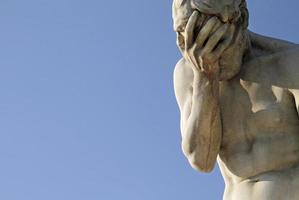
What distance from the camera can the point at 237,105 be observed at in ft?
25.0

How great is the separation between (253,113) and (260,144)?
0.31 metres

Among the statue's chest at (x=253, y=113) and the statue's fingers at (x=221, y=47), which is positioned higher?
the statue's fingers at (x=221, y=47)

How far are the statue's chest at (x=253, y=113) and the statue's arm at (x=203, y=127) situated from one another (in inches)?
7.5

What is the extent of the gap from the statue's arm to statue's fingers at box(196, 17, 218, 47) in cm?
34

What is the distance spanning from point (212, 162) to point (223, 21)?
→ 1279mm

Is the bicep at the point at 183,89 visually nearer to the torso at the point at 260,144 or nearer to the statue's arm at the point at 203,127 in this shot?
the statue's arm at the point at 203,127

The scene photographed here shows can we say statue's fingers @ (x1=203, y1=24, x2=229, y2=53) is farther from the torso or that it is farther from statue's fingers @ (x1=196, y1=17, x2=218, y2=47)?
Result: the torso

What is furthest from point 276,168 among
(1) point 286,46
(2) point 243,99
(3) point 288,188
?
(1) point 286,46

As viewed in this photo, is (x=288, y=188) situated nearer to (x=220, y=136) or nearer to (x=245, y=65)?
(x=220, y=136)

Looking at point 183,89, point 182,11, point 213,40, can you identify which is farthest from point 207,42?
point 183,89

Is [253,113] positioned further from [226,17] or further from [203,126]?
[226,17]

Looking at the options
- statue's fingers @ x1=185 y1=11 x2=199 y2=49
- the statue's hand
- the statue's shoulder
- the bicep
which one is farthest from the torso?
statue's fingers @ x1=185 y1=11 x2=199 y2=49

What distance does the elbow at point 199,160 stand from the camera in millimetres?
7363

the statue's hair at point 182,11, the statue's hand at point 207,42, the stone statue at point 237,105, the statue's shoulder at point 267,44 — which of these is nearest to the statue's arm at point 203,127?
the stone statue at point 237,105
